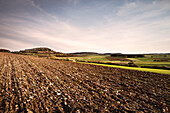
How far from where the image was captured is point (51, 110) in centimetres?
578

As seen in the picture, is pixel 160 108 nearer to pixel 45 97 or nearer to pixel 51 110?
pixel 51 110

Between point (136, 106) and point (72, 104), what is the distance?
4.89 meters

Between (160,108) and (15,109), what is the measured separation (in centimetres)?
1026

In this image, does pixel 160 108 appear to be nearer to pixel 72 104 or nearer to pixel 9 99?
pixel 72 104

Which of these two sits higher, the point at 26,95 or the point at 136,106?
the point at 26,95

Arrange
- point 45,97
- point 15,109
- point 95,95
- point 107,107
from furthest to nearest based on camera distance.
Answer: point 95,95 < point 45,97 < point 107,107 < point 15,109

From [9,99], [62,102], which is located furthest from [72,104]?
[9,99]

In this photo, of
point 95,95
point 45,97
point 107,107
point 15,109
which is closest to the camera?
point 15,109

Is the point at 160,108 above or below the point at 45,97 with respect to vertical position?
below

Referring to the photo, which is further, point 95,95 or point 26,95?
point 95,95

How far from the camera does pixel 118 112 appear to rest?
5895mm

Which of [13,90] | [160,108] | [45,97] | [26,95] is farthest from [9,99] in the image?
[160,108]

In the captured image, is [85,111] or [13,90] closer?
[85,111]

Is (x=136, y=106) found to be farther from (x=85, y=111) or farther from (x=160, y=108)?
(x=85, y=111)
